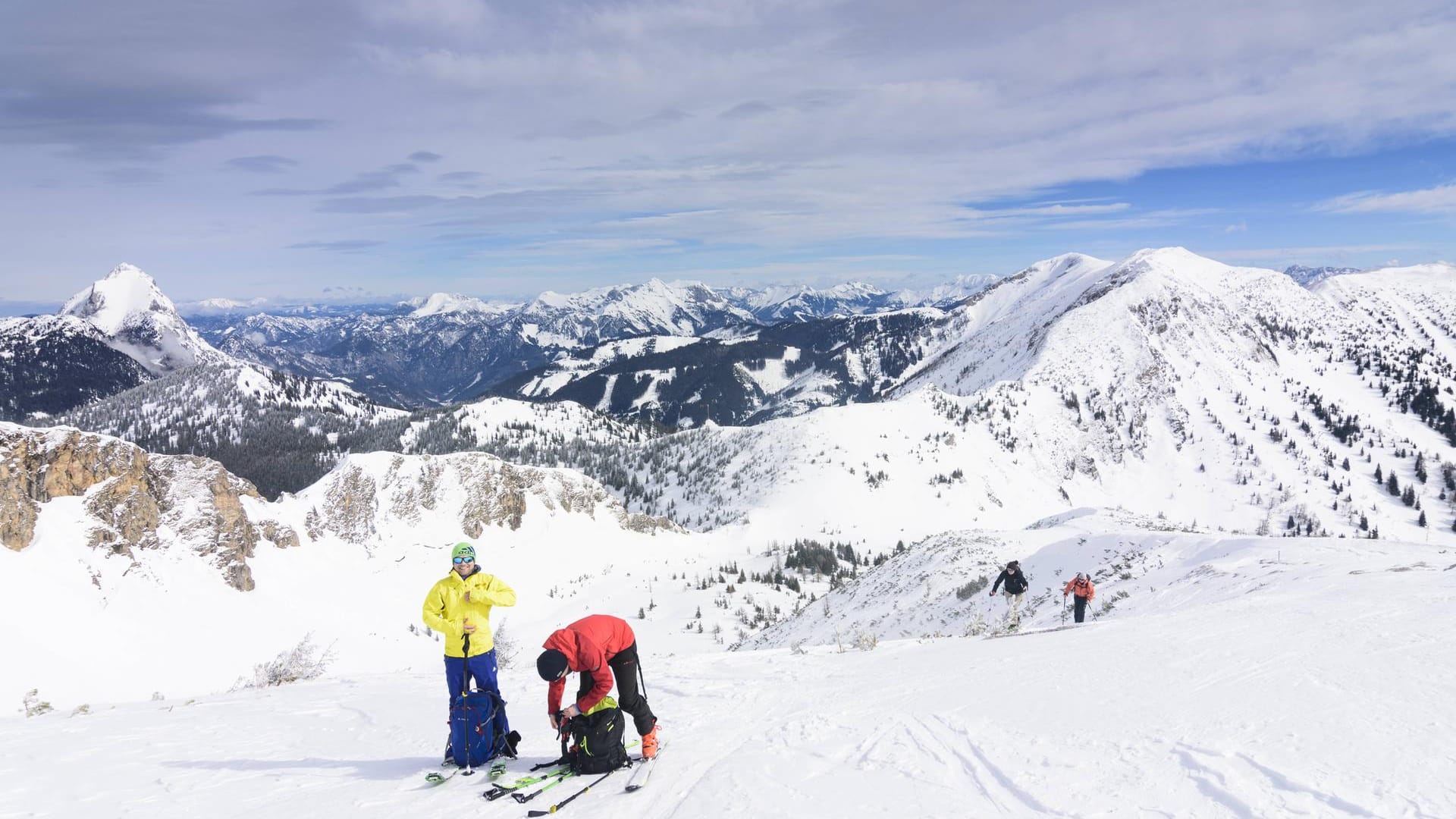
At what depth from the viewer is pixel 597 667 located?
706 centimetres

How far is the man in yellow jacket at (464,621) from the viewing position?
808cm

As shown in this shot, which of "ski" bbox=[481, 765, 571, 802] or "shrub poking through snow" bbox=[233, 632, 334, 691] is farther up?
"ski" bbox=[481, 765, 571, 802]

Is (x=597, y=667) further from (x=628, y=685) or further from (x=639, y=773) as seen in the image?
(x=639, y=773)

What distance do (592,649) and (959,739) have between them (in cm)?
431

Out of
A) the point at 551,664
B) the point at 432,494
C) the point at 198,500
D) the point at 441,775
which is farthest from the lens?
the point at 432,494

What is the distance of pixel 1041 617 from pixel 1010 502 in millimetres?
88491

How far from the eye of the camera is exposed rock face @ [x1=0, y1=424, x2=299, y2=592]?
3073 centimetres

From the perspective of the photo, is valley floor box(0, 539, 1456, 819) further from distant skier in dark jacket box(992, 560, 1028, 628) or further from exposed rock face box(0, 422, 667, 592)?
exposed rock face box(0, 422, 667, 592)

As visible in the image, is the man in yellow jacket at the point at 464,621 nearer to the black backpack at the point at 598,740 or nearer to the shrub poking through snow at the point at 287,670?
the black backpack at the point at 598,740

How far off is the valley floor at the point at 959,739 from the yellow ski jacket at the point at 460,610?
1.55 metres

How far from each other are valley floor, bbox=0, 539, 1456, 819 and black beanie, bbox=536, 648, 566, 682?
4.65 ft

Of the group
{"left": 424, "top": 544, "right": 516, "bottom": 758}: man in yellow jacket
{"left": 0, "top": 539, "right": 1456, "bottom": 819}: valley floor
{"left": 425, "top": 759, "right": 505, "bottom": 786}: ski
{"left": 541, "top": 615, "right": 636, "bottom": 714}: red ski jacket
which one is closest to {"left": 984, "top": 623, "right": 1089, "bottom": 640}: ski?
{"left": 0, "top": 539, "right": 1456, "bottom": 819}: valley floor

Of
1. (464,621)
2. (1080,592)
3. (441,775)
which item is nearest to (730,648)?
(1080,592)

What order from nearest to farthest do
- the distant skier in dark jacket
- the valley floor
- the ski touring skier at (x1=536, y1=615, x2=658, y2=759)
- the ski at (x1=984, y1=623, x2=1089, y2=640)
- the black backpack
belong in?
1. the valley floor
2. the ski touring skier at (x1=536, y1=615, x2=658, y2=759)
3. the black backpack
4. the ski at (x1=984, y1=623, x2=1089, y2=640)
5. the distant skier in dark jacket
